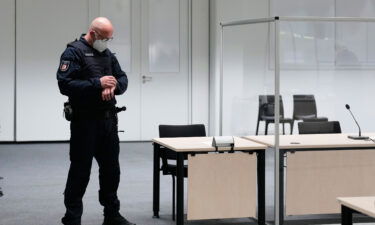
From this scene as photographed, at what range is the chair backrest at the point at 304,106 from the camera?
269 inches

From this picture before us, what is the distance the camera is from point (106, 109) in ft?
15.6

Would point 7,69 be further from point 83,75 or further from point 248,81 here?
point 83,75

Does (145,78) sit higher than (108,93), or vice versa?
(145,78)

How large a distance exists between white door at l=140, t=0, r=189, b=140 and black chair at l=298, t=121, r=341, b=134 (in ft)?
15.0

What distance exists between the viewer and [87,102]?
4.68 metres

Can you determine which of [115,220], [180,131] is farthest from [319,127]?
[115,220]

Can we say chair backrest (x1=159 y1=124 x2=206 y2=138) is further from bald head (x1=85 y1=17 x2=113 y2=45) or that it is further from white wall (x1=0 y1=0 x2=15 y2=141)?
white wall (x1=0 y1=0 x2=15 y2=141)

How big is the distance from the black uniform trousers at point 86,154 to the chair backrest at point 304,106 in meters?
2.45

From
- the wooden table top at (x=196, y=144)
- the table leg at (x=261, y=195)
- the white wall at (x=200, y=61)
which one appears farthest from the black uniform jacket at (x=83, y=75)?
the white wall at (x=200, y=61)

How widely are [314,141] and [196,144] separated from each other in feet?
3.44

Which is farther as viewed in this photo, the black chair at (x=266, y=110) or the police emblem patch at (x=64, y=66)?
the black chair at (x=266, y=110)

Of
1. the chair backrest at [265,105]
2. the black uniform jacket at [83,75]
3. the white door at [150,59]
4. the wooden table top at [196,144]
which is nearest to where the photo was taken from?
the black uniform jacket at [83,75]

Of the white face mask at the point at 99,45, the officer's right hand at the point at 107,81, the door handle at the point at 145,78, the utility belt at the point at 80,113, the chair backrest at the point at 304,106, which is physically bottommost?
the utility belt at the point at 80,113

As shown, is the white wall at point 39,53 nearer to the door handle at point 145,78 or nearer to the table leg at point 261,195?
the door handle at point 145,78
